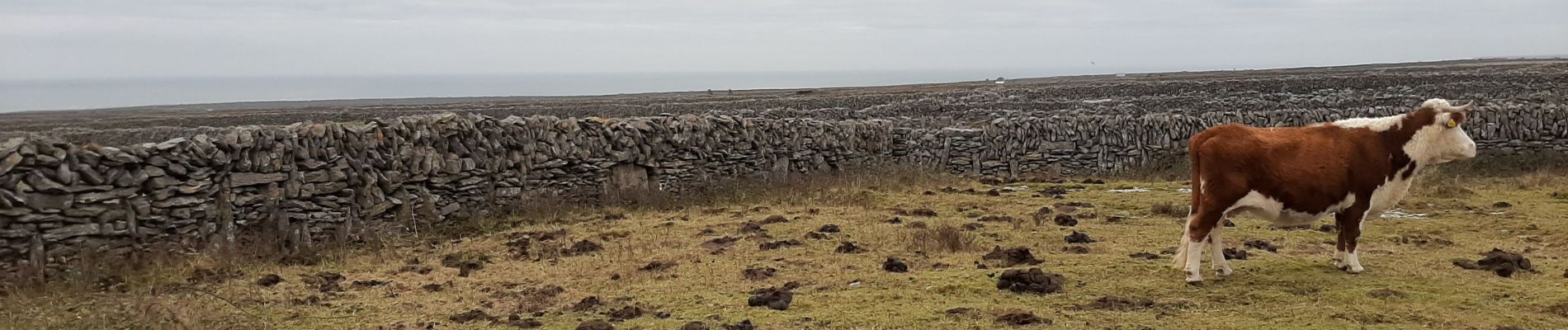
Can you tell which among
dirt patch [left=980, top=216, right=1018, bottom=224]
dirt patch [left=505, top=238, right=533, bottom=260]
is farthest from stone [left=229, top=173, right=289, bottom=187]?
dirt patch [left=980, top=216, right=1018, bottom=224]

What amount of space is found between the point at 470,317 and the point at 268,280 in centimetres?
274

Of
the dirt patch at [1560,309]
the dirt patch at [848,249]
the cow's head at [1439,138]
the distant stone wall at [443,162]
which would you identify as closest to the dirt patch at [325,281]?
the distant stone wall at [443,162]

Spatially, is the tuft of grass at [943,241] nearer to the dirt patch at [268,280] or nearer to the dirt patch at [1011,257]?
the dirt patch at [1011,257]

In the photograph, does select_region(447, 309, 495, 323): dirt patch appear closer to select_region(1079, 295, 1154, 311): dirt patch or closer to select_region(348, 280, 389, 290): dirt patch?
select_region(348, 280, 389, 290): dirt patch

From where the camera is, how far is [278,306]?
336 inches

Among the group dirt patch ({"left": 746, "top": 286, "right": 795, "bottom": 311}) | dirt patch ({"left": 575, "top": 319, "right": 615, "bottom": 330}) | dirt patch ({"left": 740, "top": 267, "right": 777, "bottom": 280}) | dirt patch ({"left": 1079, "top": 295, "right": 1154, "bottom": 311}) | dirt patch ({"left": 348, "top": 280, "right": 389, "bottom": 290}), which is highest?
dirt patch ({"left": 575, "top": 319, "right": 615, "bottom": 330})

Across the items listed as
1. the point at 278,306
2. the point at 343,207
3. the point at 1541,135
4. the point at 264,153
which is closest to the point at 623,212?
the point at 343,207

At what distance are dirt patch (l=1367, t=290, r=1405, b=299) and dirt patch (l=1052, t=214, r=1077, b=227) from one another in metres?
4.55

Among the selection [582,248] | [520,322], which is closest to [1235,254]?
[520,322]

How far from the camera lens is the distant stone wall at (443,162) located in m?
10.2

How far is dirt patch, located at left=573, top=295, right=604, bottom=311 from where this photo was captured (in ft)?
26.8

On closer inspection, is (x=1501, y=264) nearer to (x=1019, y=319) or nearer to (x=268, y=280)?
(x=1019, y=319)

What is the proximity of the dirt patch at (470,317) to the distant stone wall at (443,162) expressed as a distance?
4393mm

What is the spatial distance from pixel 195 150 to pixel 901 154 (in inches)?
515
